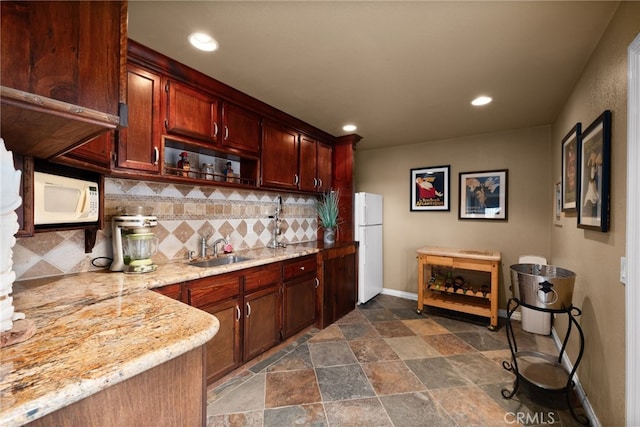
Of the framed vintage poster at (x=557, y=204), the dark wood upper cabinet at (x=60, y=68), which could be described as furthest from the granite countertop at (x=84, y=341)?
the framed vintage poster at (x=557, y=204)

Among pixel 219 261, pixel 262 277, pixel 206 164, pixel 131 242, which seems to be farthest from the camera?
pixel 219 261

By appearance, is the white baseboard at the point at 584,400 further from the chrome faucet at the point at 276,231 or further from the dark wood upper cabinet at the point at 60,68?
the dark wood upper cabinet at the point at 60,68

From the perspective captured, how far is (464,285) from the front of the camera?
3.43 m

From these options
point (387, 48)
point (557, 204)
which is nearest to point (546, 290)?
point (557, 204)

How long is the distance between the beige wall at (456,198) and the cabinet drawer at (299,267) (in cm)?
186

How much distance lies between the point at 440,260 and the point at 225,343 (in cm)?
265

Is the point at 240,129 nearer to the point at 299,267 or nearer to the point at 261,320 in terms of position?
the point at 299,267

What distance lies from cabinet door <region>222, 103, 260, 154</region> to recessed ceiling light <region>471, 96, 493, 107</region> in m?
2.09

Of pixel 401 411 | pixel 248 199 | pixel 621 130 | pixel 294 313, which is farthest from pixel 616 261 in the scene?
pixel 248 199

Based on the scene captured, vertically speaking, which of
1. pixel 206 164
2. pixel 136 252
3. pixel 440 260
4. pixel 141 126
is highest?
pixel 141 126

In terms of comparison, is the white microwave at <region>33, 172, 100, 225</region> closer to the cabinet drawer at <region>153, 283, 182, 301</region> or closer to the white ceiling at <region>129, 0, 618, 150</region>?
the cabinet drawer at <region>153, 283, 182, 301</region>

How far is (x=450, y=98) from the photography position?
2428mm

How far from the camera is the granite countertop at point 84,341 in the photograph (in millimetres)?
583

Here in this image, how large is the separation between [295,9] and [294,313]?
8.09 ft
